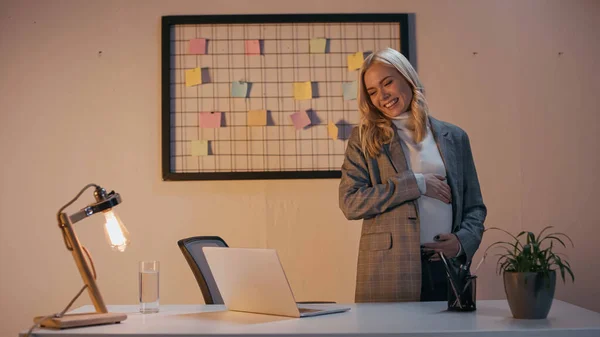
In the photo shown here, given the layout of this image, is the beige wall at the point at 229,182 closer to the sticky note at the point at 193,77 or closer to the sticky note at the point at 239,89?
the sticky note at the point at 193,77

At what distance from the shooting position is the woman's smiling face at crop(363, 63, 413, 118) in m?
2.48

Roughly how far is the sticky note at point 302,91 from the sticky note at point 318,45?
172 millimetres

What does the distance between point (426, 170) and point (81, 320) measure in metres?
1.28

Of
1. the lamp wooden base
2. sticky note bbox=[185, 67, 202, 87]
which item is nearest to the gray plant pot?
the lamp wooden base

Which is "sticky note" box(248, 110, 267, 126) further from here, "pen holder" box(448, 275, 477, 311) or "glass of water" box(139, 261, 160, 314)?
"pen holder" box(448, 275, 477, 311)

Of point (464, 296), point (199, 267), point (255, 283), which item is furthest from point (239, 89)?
point (464, 296)

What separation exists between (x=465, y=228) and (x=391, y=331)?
0.96 meters

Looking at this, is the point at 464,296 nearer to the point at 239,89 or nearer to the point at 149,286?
the point at 149,286

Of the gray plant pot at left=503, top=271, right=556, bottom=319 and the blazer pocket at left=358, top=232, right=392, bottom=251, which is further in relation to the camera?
the blazer pocket at left=358, top=232, right=392, bottom=251

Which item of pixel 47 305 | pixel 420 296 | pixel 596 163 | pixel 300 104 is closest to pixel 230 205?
pixel 300 104

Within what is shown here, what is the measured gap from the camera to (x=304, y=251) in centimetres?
340

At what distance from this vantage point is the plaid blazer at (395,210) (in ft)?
7.55

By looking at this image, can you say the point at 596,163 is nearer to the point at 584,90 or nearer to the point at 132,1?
the point at 584,90

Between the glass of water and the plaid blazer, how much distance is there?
2.41 feet
